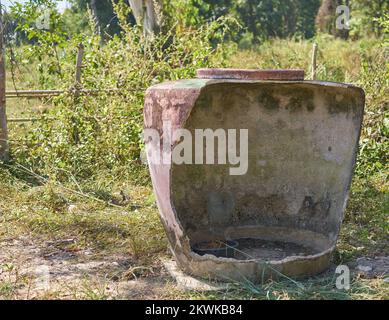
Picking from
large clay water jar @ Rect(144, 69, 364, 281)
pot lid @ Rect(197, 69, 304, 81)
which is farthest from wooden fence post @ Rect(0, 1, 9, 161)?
pot lid @ Rect(197, 69, 304, 81)

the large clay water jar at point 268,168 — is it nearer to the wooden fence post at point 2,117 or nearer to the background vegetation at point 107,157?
the background vegetation at point 107,157

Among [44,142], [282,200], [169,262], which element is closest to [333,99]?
[282,200]

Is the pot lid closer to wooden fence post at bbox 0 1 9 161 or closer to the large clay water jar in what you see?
the large clay water jar

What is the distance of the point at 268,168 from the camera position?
4.91 meters

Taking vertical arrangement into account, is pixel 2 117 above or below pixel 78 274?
above

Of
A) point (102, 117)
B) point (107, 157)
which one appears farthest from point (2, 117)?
point (107, 157)

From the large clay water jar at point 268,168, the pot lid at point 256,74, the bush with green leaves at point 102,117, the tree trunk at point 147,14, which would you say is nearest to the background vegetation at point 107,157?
the bush with green leaves at point 102,117

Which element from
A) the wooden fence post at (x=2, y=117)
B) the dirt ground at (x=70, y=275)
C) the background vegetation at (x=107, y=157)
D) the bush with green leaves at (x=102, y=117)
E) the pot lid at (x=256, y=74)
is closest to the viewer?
the dirt ground at (x=70, y=275)

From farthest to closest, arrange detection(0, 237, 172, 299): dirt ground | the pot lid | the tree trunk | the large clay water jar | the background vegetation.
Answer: the tree trunk, the background vegetation, the large clay water jar, the pot lid, detection(0, 237, 172, 299): dirt ground

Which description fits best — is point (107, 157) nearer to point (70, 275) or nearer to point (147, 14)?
point (70, 275)

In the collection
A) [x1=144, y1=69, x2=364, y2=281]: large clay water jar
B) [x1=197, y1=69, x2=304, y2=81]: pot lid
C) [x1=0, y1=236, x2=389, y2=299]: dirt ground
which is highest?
[x1=197, y1=69, x2=304, y2=81]: pot lid

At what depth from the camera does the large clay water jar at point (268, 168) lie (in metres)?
4.37

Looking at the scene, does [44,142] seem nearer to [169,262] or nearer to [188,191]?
[188,191]

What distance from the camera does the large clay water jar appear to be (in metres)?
4.37
